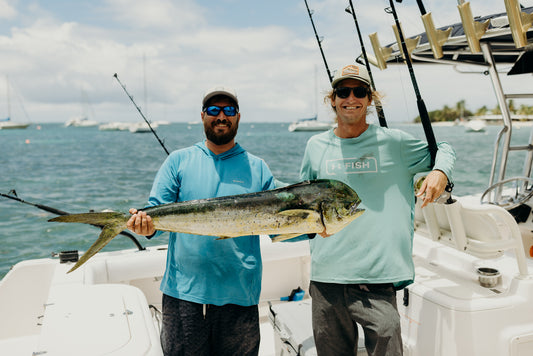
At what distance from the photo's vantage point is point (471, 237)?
3.13 m

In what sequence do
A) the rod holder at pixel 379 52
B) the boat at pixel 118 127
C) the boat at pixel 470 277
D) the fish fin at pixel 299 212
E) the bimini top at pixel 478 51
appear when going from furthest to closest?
the boat at pixel 118 127
the rod holder at pixel 379 52
the bimini top at pixel 478 51
the boat at pixel 470 277
the fish fin at pixel 299 212

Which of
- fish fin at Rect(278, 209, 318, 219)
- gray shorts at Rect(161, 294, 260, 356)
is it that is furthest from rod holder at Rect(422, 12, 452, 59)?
gray shorts at Rect(161, 294, 260, 356)

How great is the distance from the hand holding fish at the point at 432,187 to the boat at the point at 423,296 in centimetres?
46

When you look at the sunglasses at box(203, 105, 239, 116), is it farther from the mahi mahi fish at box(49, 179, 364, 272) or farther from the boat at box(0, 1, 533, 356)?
the boat at box(0, 1, 533, 356)

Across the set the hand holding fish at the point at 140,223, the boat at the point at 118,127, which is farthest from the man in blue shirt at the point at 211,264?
the boat at the point at 118,127

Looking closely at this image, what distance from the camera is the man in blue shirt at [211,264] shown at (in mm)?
2408

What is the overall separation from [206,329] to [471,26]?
114 inches

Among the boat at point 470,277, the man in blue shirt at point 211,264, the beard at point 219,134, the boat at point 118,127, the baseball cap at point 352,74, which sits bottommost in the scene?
the boat at point 470,277

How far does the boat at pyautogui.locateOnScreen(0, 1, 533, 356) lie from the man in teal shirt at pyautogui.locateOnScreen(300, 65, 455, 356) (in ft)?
1.33

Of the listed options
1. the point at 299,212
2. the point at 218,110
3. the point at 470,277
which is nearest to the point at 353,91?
the point at 218,110

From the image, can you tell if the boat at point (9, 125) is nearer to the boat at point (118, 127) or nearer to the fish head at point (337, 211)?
the boat at point (118, 127)

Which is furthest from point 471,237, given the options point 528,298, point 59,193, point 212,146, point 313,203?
point 59,193

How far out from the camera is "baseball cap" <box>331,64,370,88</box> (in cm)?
246

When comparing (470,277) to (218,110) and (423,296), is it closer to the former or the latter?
(423,296)
